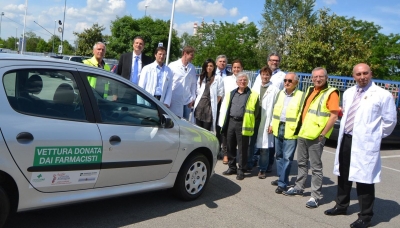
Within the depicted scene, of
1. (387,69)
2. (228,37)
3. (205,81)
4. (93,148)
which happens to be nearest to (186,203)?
(93,148)

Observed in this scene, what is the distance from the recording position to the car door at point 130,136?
13.0 feet

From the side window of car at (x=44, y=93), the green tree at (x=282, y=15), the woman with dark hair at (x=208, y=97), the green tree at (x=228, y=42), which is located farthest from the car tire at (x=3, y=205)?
the green tree at (x=282, y=15)

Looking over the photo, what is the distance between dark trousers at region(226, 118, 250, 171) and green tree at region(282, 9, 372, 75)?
19389 mm

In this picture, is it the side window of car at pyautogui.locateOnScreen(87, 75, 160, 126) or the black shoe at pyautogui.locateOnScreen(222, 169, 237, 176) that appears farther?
the black shoe at pyautogui.locateOnScreen(222, 169, 237, 176)

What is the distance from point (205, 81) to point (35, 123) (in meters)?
4.07

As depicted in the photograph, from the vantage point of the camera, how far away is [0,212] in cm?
330

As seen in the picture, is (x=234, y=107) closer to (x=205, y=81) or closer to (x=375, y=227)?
(x=205, y=81)

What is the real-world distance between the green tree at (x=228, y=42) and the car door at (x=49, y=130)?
1454 inches

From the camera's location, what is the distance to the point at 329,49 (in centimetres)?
2438

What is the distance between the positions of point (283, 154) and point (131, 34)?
40.5 metres

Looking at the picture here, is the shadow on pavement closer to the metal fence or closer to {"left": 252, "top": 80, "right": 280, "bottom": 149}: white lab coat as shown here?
{"left": 252, "top": 80, "right": 280, "bottom": 149}: white lab coat

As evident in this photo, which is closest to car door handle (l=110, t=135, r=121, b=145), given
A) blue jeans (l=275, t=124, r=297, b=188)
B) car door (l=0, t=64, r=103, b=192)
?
car door (l=0, t=64, r=103, b=192)

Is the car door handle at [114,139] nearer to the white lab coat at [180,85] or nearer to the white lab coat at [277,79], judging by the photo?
the white lab coat at [180,85]

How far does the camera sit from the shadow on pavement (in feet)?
13.2
